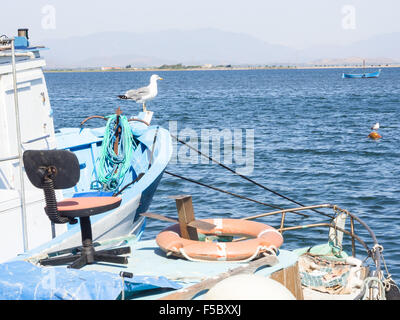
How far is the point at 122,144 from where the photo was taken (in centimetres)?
1162

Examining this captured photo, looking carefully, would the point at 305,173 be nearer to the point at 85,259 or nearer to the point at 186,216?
the point at 186,216

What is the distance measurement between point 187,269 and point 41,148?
389 centimetres

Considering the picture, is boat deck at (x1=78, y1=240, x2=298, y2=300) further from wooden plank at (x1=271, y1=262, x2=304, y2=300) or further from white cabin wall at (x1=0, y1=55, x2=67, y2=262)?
white cabin wall at (x1=0, y1=55, x2=67, y2=262)

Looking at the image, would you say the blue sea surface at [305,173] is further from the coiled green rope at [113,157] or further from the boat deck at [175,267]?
the coiled green rope at [113,157]

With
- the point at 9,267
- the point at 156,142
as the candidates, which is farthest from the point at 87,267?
the point at 156,142

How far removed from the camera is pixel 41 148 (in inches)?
344

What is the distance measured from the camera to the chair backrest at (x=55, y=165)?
5.78 m

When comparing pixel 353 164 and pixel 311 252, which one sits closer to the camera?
pixel 311 252

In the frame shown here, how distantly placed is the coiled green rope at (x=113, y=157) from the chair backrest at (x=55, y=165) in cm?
498

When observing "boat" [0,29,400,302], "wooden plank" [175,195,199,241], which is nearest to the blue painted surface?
"boat" [0,29,400,302]

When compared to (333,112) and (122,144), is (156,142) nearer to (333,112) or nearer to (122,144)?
(122,144)
